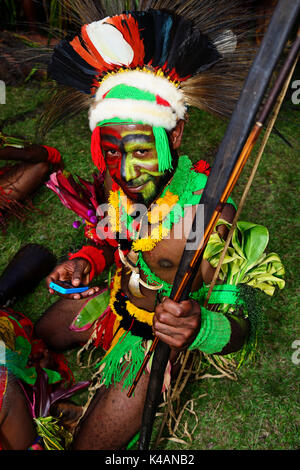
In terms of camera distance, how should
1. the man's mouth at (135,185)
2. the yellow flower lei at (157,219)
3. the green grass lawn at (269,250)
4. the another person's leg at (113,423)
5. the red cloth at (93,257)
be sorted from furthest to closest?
the green grass lawn at (269,250) < the red cloth at (93,257) < the another person's leg at (113,423) < the yellow flower lei at (157,219) < the man's mouth at (135,185)

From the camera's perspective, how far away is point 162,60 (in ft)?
5.68

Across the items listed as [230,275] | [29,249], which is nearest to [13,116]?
[29,249]

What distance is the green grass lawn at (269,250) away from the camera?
2393 millimetres

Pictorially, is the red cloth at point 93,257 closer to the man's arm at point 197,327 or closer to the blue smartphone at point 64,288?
the blue smartphone at point 64,288

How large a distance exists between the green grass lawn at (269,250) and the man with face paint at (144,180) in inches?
17.2

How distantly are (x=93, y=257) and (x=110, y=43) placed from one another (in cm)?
109

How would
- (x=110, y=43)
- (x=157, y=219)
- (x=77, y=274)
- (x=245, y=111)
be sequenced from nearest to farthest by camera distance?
(x=245, y=111)
(x=110, y=43)
(x=157, y=219)
(x=77, y=274)

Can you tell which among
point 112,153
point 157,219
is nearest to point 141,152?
point 112,153

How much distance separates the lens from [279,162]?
3.82m

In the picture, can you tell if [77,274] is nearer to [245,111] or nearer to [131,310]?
[131,310]

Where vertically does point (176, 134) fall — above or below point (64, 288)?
above

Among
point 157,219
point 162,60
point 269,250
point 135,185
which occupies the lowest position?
point 269,250

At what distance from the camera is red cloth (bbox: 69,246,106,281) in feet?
7.43

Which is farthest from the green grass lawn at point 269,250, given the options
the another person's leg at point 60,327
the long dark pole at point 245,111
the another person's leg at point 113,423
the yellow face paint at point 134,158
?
the long dark pole at point 245,111
